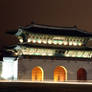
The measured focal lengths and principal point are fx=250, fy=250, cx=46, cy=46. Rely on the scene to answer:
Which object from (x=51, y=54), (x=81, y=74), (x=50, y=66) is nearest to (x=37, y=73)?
(x=50, y=66)

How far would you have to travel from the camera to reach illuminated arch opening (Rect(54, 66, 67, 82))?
46.0 m

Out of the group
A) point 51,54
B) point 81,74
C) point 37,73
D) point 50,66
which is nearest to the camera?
point 37,73

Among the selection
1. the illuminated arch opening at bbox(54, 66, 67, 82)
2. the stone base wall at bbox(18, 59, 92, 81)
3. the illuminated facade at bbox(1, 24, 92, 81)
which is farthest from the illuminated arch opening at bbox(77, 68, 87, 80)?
the illuminated arch opening at bbox(54, 66, 67, 82)

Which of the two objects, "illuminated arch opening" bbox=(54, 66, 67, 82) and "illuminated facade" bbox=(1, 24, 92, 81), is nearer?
"illuminated facade" bbox=(1, 24, 92, 81)

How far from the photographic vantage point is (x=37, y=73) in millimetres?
44938

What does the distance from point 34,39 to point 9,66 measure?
729 centimetres

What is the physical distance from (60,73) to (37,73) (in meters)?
4.44

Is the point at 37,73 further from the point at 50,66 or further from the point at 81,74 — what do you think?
the point at 81,74

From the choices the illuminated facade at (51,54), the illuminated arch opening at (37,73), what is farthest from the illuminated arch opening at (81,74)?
the illuminated arch opening at (37,73)

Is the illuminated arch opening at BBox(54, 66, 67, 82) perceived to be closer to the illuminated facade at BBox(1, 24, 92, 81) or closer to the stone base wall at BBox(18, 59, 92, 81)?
the illuminated facade at BBox(1, 24, 92, 81)

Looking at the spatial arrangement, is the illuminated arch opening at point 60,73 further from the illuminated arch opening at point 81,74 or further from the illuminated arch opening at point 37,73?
the illuminated arch opening at point 37,73

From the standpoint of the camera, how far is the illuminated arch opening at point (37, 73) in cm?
4475

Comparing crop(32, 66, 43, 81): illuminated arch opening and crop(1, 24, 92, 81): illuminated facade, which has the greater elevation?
crop(1, 24, 92, 81): illuminated facade

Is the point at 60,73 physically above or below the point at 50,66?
below
